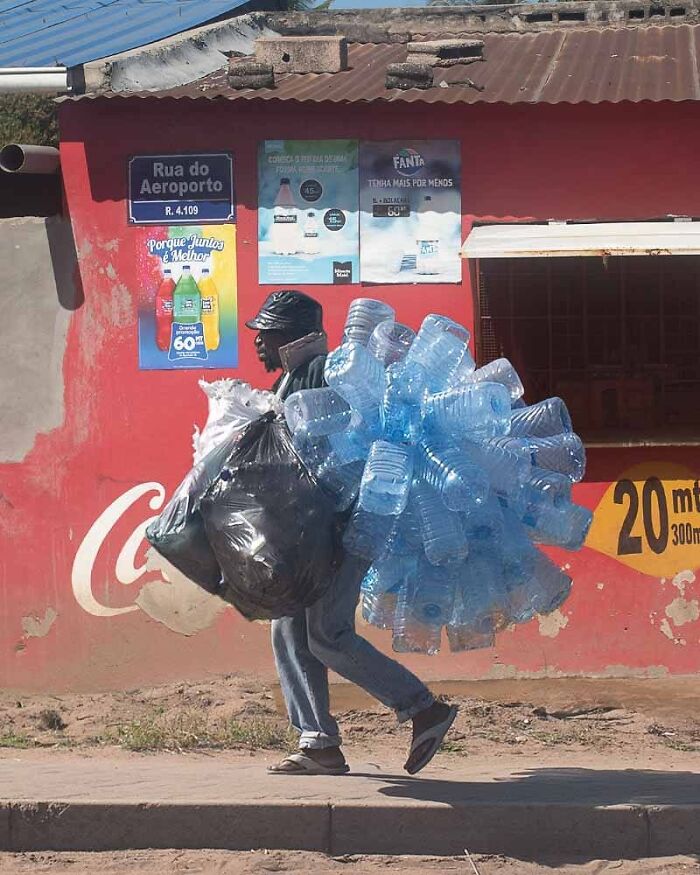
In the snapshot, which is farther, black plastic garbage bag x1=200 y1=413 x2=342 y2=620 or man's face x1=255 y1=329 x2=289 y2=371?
man's face x1=255 y1=329 x2=289 y2=371

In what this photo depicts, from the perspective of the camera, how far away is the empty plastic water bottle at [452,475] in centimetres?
529

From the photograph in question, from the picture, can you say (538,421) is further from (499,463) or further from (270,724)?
(270,724)

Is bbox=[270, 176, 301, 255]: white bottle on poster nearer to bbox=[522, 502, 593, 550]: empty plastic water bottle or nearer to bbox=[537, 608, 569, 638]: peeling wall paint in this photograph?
bbox=[537, 608, 569, 638]: peeling wall paint

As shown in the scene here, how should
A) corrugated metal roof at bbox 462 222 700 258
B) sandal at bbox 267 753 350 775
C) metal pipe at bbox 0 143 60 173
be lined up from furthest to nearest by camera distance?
metal pipe at bbox 0 143 60 173 → corrugated metal roof at bbox 462 222 700 258 → sandal at bbox 267 753 350 775

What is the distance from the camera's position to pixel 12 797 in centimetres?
573

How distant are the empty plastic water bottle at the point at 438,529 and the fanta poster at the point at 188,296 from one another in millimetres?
3667

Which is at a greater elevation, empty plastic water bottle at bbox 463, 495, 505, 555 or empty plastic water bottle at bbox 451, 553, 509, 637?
empty plastic water bottle at bbox 463, 495, 505, 555

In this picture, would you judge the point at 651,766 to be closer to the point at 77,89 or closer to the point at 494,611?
the point at 494,611

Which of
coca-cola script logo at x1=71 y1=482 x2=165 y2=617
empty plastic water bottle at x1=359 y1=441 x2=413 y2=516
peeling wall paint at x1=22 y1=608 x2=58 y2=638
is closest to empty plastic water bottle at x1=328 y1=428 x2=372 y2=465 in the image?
empty plastic water bottle at x1=359 y1=441 x2=413 y2=516

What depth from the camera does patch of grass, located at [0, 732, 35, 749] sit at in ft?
25.3

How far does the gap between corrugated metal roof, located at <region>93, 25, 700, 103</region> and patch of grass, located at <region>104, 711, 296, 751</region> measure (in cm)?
347

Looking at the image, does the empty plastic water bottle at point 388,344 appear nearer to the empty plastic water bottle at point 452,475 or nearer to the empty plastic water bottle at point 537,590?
the empty plastic water bottle at point 452,475

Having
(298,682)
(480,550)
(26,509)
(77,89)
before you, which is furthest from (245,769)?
(77,89)

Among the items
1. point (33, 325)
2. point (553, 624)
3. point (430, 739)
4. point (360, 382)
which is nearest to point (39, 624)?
point (33, 325)
